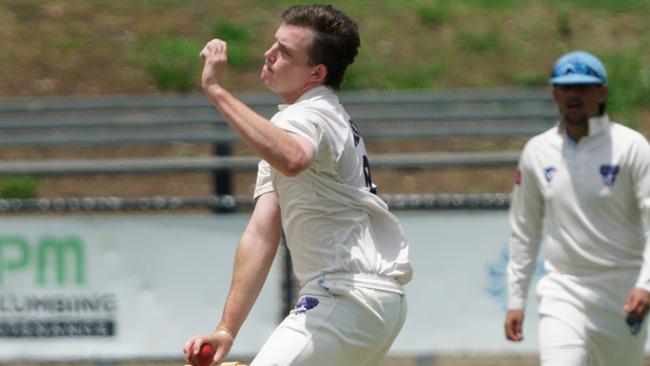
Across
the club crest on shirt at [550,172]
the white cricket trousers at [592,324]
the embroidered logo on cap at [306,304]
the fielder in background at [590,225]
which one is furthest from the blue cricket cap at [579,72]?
the embroidered logo on cap at [306,304]

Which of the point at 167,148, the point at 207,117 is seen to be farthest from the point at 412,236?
the point at 167,148

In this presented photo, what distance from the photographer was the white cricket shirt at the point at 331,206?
4.85 m

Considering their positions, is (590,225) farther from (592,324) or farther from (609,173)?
(592,324)

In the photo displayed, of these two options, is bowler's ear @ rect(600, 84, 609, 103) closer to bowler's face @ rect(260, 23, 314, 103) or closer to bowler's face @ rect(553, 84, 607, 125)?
bowler's face @ rect(553, 84, 607, 125)

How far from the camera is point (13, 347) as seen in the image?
32.3 feet

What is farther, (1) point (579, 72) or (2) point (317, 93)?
(1) point (579, 72)

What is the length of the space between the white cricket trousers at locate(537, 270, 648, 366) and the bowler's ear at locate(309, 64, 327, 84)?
2328mm

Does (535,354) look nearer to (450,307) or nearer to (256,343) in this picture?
(450,307)

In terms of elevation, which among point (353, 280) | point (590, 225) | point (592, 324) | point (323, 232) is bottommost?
point (592, 324)

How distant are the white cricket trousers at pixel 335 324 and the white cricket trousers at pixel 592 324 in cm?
204

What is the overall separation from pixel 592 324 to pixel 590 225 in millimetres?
461

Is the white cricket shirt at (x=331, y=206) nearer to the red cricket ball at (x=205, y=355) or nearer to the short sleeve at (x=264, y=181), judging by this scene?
the short sleeve at (x=264, y=181)

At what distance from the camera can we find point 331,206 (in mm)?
4867

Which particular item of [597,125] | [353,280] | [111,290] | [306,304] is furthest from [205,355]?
[111,290]
